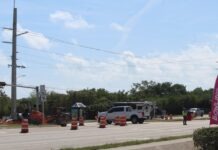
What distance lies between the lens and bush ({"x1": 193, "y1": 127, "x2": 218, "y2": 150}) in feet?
51.7

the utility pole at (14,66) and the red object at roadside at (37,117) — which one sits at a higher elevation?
the utility pole at (14,66)

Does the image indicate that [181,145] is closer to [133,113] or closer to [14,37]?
[133,113]

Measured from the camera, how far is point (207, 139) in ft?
52.1

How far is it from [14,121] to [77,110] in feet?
59.4

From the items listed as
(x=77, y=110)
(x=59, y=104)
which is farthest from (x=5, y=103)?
(x=77, y=110)

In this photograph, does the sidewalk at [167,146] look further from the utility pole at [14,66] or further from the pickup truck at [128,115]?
the utility pole at [14,66]

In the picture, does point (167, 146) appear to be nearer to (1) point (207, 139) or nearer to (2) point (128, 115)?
→ (1) point (207, 139)

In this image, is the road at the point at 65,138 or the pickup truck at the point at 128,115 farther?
the pickup truck at the point at 128,115

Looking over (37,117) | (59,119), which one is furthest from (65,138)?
(37,117)

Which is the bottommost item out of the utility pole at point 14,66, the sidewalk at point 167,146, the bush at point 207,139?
the sidewalk at point 167,146

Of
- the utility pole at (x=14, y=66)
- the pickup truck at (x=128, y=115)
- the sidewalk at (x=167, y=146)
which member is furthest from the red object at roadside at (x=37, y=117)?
the sidewalk at (x=167, y=146)

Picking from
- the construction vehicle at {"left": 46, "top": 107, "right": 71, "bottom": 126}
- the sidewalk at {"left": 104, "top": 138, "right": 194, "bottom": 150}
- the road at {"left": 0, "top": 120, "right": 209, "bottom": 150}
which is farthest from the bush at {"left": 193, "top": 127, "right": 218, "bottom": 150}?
the construction vehicle at {"left": 46, "top": 107, "right": 71, "bottom": 126}

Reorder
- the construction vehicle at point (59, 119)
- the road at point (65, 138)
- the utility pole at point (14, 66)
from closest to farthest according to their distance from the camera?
the road at point (65, 138)
the construction vehicle at point (59, 119)
the utility pole at point (14, 66)

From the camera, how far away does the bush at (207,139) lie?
15766 millimetres
